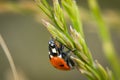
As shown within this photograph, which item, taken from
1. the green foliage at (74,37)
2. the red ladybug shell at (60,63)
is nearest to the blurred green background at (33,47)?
the red ladybug shell at (60,63)

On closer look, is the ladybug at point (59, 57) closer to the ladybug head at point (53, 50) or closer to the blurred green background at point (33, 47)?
the ladybug head at point (53, 50)

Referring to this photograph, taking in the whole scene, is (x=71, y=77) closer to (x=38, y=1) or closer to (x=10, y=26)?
(x=10, y=26)

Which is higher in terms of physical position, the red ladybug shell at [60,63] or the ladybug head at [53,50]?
the ladybug head at [53,50]

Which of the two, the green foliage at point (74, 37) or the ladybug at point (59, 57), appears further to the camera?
the ladybug at point (59, 57)

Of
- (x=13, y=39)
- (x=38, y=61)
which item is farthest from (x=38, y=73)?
(x=13, y=39)

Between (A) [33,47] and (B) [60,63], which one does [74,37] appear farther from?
(A) [33,47]

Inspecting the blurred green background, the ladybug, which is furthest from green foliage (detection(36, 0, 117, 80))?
the blurred green background

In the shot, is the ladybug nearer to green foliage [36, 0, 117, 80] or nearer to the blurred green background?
green foliage [36, 0, 117, 80]

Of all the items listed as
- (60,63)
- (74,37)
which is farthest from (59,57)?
(74,37)

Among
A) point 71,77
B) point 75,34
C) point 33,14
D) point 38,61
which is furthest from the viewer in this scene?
point 38,61
